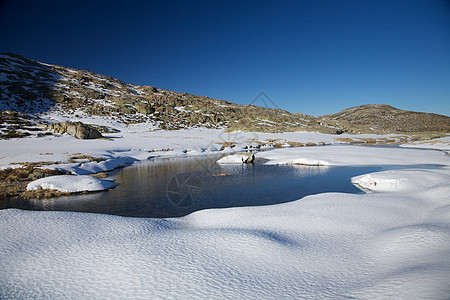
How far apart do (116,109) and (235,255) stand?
88586 mm

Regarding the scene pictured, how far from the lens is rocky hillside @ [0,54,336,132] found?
70.6m

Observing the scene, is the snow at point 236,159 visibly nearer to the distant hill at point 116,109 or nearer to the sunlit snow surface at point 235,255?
the sunlit snow surface at point 235,255

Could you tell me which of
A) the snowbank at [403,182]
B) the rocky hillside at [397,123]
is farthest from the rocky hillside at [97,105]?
the snowbank at [403,182]

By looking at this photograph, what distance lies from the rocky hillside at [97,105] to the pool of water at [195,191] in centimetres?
5082

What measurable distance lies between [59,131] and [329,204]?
45820 millimetres

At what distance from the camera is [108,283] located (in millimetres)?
3713

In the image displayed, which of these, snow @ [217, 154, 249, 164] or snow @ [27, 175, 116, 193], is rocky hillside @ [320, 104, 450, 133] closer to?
snow @ [217, 154, 249, 164]

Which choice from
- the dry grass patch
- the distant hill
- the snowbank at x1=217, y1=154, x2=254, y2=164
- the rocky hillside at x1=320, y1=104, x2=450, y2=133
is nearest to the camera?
the dry grass patch

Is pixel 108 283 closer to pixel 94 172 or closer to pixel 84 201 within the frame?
pixel 84 201

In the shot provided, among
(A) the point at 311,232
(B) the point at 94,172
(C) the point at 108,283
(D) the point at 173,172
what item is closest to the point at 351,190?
(A) the point at 311,232

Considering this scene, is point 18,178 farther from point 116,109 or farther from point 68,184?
point 116,109

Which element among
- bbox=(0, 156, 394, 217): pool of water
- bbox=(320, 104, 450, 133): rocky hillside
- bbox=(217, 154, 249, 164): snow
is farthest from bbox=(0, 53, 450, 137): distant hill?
bbox=(0, 156, 394, 217): pool of water

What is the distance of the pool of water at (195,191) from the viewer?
34.0 ft

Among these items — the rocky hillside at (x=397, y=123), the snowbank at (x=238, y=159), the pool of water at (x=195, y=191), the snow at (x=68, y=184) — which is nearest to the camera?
the pool of water at (x=195, y=191)
